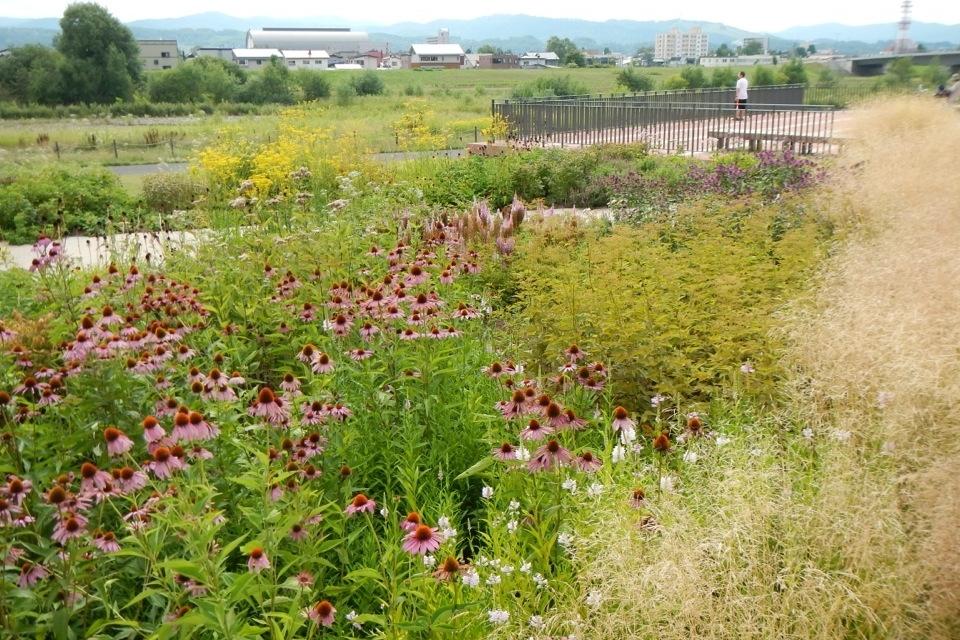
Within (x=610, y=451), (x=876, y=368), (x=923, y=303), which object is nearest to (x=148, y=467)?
(x=610, y=451)

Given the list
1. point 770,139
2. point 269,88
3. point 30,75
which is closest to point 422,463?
point 770,139

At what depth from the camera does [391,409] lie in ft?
9.78

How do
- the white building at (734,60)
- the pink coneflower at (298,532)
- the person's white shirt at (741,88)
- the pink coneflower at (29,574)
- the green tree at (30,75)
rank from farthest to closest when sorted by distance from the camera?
the white building at (734,60)
the green tree at (30,75)
the person's white shirt at (741,88)
the pink coneflower at (298,532)
the pink coneflower at (29,574)

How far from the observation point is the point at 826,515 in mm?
2037

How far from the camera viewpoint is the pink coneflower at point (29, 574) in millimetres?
1804

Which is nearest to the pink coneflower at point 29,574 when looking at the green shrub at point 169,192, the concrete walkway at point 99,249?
the concrete walkway at point 99,249

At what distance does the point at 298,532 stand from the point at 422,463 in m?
0.90

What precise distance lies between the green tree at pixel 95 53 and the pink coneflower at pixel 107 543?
29903mm

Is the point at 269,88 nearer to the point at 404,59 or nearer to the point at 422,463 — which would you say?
the point at 422,463

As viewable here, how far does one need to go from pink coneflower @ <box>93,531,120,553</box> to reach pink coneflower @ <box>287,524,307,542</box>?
42cm

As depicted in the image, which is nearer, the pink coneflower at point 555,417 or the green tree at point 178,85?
the pink coneflower at point 555,417

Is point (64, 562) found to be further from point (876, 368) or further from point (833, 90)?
point (833, 90)

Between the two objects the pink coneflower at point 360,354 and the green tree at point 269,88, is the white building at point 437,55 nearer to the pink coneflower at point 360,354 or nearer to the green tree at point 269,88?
the green tree at point 269,88

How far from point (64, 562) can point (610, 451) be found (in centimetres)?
180
